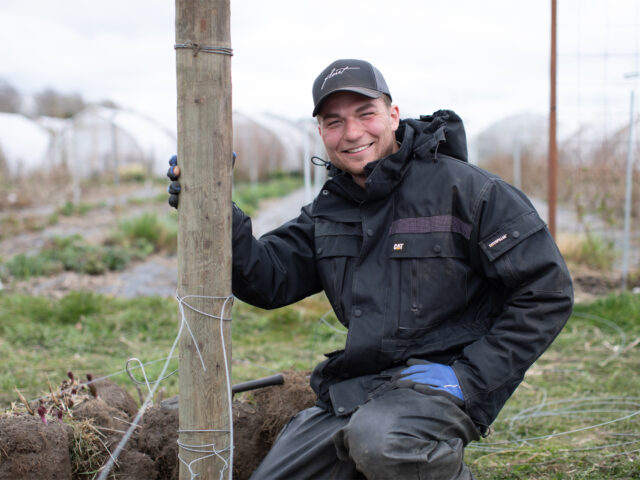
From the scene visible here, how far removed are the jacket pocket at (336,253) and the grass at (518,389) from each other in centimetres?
120

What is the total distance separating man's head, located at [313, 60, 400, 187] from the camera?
2.65 meters

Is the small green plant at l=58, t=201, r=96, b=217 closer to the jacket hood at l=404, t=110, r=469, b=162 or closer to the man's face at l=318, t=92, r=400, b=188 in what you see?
the man's face at l=318, t=92, r=400, b=188

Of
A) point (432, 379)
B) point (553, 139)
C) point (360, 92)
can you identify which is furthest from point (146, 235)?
point (432, 379)

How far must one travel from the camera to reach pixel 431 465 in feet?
7.32

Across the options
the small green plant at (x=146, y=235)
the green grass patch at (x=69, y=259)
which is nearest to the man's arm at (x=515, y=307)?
the green grass patch at (x=69, y=259)

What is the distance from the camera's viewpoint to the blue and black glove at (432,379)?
7.63ft

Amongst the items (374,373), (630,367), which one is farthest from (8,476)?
(630,367)

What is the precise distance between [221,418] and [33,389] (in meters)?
2.41

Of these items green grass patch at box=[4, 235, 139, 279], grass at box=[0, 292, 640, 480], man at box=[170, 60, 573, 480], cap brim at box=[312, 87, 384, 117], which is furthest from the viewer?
green grass patch at box=[4, 235, 139, 279]

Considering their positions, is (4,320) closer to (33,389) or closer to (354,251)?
(33,389)

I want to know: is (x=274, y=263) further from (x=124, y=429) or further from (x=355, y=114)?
(x=124, y=429)

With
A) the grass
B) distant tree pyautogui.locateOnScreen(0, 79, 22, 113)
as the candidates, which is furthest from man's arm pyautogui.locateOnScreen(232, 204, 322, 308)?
distant tree pyautogui.locateOnScreen(0, 79, 22, 113)

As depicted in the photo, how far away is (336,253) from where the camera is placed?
273 centimetres

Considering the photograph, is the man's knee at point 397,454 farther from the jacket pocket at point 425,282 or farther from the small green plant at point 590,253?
the small green plant at point 590,253
